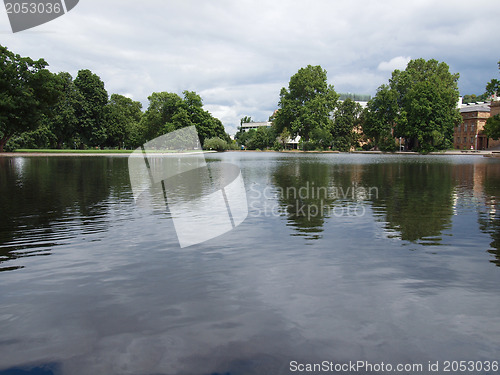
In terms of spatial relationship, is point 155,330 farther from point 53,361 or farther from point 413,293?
point 413,293

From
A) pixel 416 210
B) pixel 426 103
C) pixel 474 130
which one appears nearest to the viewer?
pixel 416 210

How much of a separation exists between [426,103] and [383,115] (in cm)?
1544

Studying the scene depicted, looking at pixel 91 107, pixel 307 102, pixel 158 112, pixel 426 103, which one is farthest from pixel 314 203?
pixel 307 102

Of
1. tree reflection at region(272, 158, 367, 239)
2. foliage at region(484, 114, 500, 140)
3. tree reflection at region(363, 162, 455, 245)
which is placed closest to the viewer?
tree reflection at region(363, 162, 455, 245)

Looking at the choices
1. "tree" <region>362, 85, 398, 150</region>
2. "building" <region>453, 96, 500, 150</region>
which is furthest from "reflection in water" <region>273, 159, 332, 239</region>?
"building" <region>453, 96, 500, 150</region>

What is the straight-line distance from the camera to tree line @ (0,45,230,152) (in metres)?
57.7

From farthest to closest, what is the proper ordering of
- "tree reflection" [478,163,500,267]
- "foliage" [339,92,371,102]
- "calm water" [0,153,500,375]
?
"foliage" [339,92,371,102], "tree reflection" [478,163,500,267], "calm water" [0,153,500,375]

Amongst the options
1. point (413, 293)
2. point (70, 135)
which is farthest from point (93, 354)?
point (70, 135)

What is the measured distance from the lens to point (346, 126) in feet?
393

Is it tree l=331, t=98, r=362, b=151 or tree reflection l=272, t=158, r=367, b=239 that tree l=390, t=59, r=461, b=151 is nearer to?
tree l=331, t=98, r=362, b=151

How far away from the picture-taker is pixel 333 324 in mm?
5332

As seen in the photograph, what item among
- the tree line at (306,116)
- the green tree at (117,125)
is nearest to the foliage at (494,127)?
the tree line at (306,116)

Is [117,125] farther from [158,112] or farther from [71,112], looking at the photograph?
[71,112]

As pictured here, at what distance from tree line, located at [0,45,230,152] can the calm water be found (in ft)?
178
